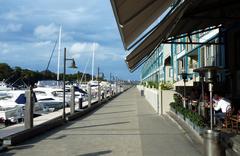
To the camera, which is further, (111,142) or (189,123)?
(189,123)

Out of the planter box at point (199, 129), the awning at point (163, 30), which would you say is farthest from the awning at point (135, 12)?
the planter box at point (199, 129)

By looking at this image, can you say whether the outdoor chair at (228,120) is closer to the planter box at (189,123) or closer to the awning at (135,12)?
A: the planter box at (189,123)

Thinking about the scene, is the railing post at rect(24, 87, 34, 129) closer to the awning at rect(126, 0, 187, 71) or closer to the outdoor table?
the awning at rect(126, 0, 187, 71)

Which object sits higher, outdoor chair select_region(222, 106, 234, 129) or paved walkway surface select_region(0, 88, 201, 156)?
outdoor chair select_region(222, 106, 234, 129)

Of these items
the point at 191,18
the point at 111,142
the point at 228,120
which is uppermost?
the point at 191,18

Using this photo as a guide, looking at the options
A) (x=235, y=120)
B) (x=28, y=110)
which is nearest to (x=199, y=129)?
(x=235, y=120)

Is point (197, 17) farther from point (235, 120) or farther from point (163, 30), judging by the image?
point (235, 120)

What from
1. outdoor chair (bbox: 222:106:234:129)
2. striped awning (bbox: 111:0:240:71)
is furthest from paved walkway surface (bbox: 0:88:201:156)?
striped awning (bbox: 111:0:240:71)

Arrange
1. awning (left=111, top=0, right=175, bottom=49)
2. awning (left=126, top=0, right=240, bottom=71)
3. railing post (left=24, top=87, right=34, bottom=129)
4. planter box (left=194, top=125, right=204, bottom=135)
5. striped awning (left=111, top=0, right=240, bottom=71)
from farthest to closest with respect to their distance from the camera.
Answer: railing post (left=24, top=87, right=34, bottom=129) → awning (left=126, top=0, right=240, bottom=71) → planter box (left=194, top=125, right=204, bottom=135) → striped awning (left=111, top=0, right=240, bottom=71) → awning (left=111, top=0, right=175, bottom=49)

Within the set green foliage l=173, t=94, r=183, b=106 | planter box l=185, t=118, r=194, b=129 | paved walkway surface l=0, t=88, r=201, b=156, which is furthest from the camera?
green foliage l=173, t=94, r=183, b=106

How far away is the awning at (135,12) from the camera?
30.0 feet

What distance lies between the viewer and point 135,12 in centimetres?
1025

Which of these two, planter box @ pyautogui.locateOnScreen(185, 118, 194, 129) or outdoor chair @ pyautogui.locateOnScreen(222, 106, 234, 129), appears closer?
outdoor chair @ pyautogui.locateOnScreen(222, 106, 234, 129)

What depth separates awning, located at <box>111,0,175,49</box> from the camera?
30.0 ft
